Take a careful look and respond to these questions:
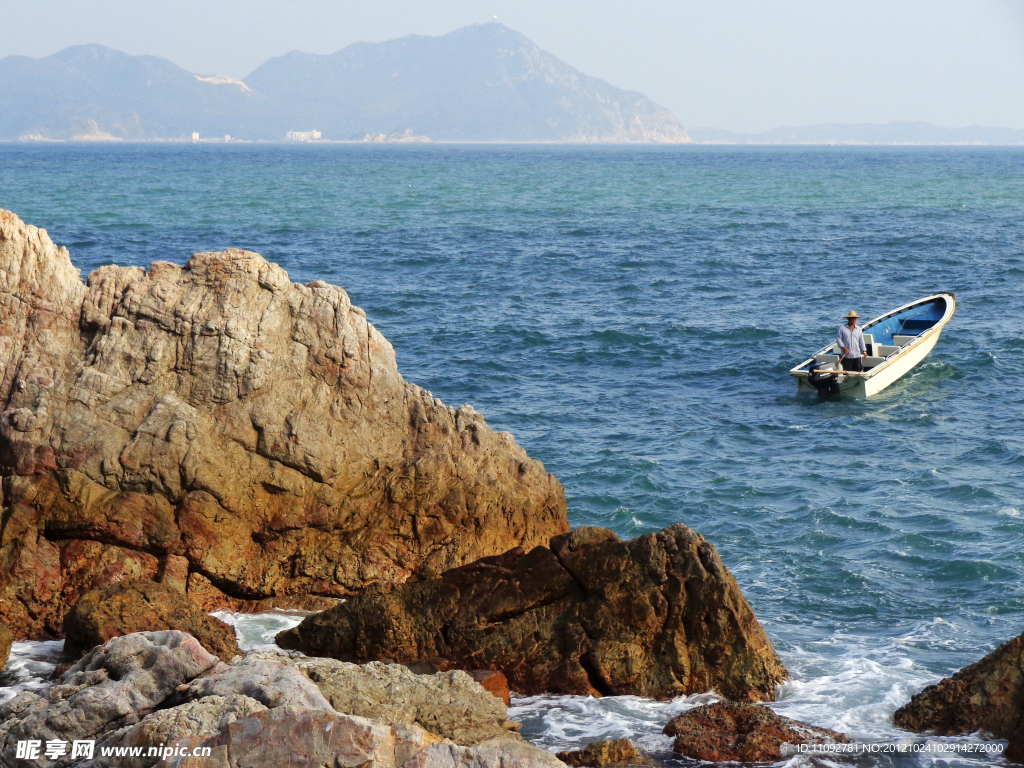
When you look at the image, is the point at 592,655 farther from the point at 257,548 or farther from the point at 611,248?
the point at 611,248

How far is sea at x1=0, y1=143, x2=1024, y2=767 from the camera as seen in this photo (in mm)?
13016

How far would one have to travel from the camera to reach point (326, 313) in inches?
581

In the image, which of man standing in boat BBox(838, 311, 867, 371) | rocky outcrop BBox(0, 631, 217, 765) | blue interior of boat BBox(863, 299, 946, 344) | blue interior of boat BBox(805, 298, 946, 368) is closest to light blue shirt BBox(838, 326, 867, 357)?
man standing in boat BBox(838, 311, 867, 371)

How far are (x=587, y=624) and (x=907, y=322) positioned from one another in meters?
20.5

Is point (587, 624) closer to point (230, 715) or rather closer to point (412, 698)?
point (412, 698)

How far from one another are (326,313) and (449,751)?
7.95 meters

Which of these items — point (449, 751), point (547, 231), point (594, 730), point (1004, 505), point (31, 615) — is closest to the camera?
point (449, 751)

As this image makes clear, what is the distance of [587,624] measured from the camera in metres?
11.6

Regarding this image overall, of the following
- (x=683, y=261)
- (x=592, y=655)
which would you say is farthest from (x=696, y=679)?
(x=683, y=261)

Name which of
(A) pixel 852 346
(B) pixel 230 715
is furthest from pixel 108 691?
(A) pixel 852 346

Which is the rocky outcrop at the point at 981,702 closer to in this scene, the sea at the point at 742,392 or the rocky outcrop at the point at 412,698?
the sea at the point at 742,392

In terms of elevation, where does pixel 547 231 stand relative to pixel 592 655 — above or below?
above

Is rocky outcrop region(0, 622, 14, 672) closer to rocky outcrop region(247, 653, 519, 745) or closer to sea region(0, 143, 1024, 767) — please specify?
sea region(0, 143, 1024, 767)

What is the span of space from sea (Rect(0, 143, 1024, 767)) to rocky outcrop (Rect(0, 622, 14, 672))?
16cm
